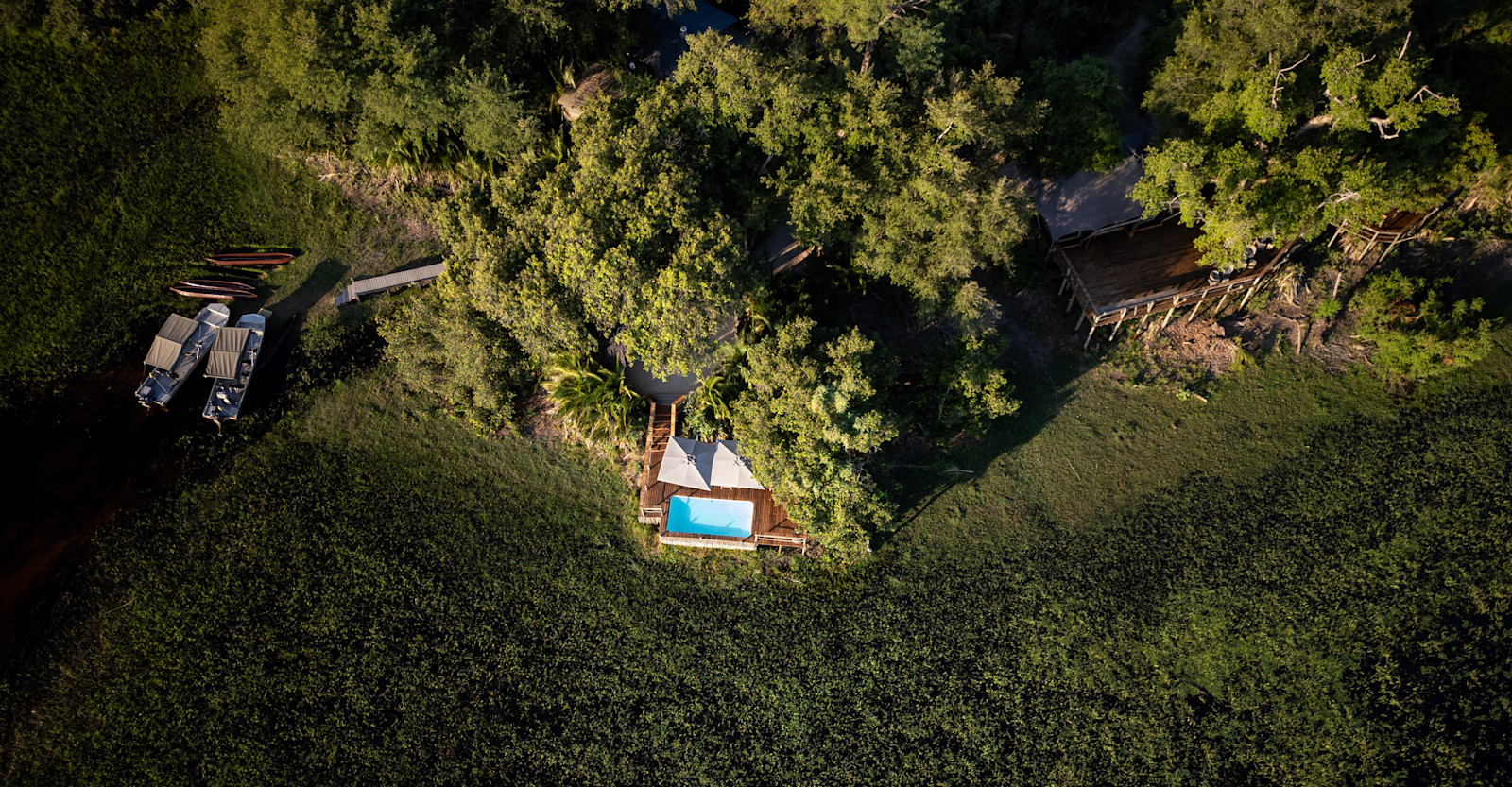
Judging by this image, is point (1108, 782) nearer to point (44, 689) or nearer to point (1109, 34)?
point (1109, 34)

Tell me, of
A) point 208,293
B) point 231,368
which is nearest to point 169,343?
point 231,368

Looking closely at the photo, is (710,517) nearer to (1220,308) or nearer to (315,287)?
(315,287)

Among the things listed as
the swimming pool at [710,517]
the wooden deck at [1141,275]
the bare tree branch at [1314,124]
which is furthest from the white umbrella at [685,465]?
the bare tree branch at [1314,124]

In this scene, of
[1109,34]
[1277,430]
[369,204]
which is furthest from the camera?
[1109,34]

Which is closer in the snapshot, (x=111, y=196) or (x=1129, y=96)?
(x=111, y=196)

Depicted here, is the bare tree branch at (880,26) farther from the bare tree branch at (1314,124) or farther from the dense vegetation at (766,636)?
the dense vegetation at (766,636)

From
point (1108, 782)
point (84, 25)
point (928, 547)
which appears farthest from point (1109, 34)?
point (84, 25)
